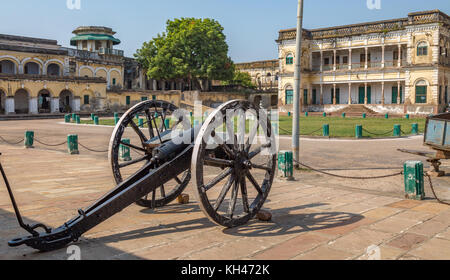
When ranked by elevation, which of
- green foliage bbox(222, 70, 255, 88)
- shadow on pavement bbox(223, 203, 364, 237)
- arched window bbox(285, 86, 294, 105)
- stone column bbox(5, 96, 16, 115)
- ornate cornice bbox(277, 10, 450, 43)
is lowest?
shadow on pavement bbox(223, 203, 364, 237)

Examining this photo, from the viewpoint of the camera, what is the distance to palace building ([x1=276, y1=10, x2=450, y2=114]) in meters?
38.9

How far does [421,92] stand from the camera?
39562 millimetres

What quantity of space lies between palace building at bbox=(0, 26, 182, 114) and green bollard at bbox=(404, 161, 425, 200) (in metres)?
39.9

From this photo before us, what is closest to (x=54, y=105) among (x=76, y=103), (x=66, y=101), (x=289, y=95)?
(x=76, y=103)

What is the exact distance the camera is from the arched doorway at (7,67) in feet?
145

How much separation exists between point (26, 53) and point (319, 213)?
4540 cm

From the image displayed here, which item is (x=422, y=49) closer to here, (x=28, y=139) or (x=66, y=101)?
(x=28, y=139)

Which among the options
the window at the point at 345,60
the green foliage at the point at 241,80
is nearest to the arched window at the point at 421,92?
the window at the point at 345,60

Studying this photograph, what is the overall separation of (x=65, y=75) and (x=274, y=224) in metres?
46.7

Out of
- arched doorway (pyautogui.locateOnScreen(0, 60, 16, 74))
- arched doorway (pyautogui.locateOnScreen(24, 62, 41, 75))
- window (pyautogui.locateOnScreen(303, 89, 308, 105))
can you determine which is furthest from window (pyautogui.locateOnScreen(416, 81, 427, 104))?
arched doorway (pyautogui.locateOnScreen(0, 60, 16, 74))

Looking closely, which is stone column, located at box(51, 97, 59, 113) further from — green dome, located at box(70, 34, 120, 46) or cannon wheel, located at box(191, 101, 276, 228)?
cannon wheel, located at box(191, 101, 276, 228)

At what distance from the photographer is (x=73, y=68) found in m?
48.6

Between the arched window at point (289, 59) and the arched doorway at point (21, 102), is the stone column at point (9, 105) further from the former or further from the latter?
the arched window at point (289, 59)
